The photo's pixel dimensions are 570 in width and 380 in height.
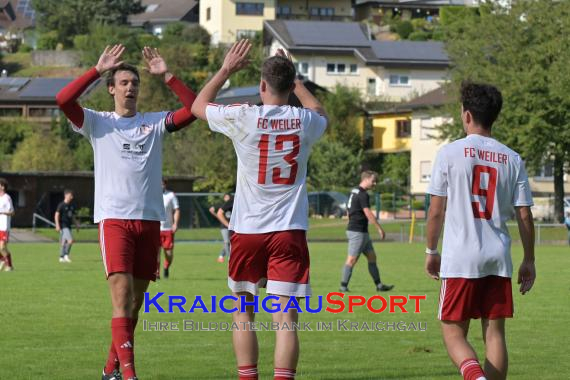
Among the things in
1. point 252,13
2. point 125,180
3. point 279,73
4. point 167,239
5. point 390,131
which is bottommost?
point 167,239

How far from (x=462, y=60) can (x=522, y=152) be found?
7578 mm

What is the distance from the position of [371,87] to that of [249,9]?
23.8 m

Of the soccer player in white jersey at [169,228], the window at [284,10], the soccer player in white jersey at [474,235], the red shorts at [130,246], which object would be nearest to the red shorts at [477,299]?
the soccer player in white jersey at [474,235]

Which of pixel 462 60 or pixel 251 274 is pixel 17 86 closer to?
pixel 462 60

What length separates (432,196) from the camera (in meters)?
8.64

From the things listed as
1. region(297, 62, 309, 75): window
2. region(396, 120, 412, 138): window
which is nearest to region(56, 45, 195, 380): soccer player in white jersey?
region(396, 120, 412, 138): window

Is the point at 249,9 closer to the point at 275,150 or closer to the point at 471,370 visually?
the point at 275,150

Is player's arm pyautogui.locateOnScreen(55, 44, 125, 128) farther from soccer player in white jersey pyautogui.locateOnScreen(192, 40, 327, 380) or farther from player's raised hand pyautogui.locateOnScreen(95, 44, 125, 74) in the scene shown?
soccer player in white jersey pyautogui.locateOnScreen(192, 40, 327, 380)

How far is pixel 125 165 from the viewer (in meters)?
10.1

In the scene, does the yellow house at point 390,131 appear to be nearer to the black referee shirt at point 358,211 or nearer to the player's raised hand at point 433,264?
the black referee shirt at point 358,211

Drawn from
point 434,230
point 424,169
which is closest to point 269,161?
point 434,230

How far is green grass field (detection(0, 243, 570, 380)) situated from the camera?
1109 cm

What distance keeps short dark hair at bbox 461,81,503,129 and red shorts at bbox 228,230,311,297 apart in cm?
145

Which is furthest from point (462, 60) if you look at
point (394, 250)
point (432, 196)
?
point (432, 196)
